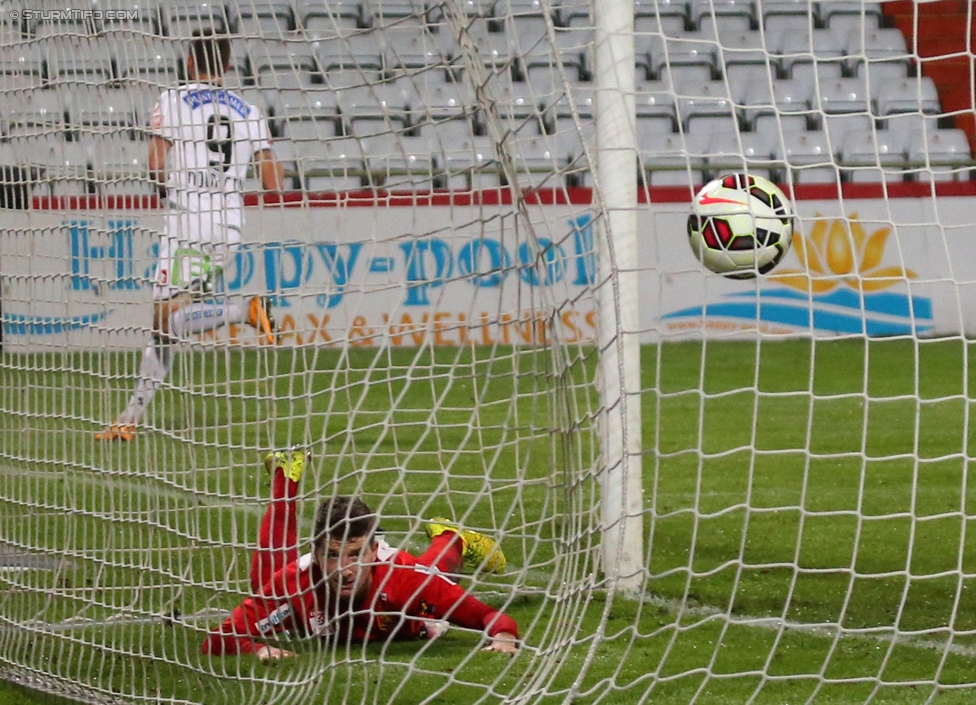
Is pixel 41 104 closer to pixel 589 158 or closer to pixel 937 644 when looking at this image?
pixel 589 158

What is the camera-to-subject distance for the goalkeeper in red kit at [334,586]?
2.92 meters

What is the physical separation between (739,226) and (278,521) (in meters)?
1.47

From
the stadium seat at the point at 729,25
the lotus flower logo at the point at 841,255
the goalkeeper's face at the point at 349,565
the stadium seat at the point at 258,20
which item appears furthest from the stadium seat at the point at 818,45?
the goalkeeper's face at the point at 349,565

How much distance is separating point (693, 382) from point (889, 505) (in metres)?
3.39

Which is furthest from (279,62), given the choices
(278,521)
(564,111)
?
(278,521)

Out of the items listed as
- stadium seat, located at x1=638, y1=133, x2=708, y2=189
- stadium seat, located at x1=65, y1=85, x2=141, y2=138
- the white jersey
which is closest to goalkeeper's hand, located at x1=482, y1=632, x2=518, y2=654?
the white jersey

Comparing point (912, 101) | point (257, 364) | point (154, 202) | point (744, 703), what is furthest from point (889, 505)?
point (912, 101)

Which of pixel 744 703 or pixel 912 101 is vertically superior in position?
pixel 912 101

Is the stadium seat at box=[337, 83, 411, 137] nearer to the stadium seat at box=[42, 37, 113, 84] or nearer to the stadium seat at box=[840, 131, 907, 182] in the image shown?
the stadium seat at box=[42, 37, 113, 84]

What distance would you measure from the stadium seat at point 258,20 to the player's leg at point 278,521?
A: 3.16 ft

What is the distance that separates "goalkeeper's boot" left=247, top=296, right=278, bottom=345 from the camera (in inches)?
133

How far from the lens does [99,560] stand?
10.9 feet

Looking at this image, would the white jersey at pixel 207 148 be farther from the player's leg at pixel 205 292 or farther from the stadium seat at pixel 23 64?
the stadium seat at pixel 23 64

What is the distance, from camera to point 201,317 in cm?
331
